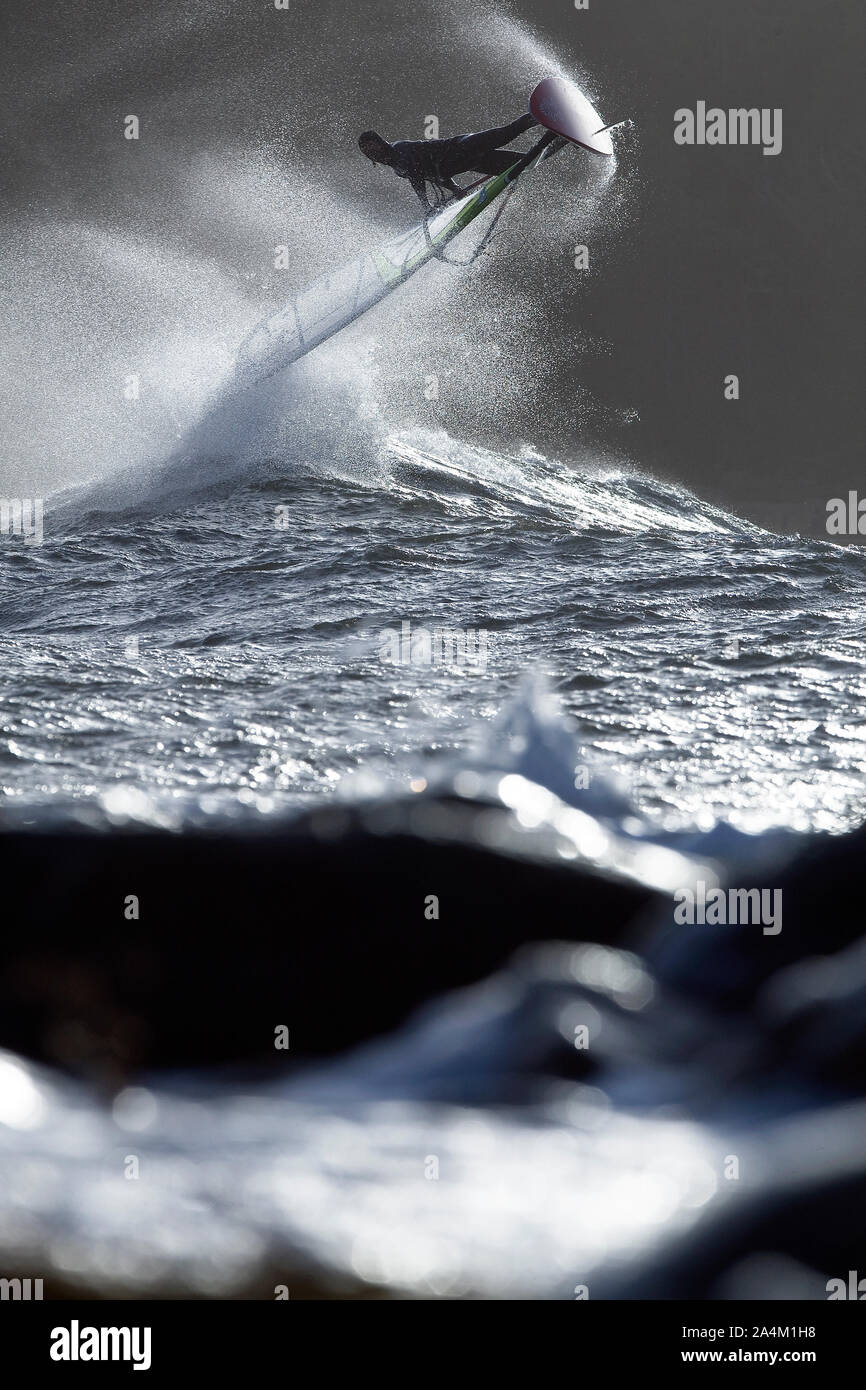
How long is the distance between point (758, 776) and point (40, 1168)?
13.8 feet

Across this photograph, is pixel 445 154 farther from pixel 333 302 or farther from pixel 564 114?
pixel 333 302

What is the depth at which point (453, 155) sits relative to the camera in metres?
14.2

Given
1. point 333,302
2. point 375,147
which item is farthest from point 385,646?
point 333,302

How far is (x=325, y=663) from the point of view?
27.4 feet

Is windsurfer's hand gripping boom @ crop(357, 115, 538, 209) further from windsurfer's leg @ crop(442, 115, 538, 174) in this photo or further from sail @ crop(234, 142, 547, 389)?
sail @ crop(234, 142, 547, 389)

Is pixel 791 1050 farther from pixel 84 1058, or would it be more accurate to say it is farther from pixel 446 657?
pixel 446 657

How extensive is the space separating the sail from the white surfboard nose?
7.48 feet

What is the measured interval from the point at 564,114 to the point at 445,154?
1.61 m

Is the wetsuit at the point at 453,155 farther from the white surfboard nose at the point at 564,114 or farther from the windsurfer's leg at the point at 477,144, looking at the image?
the white surfboard nose at the point at 564,114

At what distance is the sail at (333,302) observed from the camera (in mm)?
15984

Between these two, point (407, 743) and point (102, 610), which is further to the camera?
point (102, 610)

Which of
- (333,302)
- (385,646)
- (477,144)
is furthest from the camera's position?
(333,302)

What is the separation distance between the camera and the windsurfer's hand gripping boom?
13.9 meters
